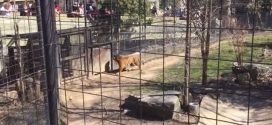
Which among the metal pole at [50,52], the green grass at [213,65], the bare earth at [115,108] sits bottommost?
the bare earth at [115,108]

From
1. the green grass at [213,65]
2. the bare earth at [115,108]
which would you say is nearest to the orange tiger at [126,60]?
the green grass at [213,65]

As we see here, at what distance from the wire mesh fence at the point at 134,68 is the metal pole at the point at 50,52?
0.09 m

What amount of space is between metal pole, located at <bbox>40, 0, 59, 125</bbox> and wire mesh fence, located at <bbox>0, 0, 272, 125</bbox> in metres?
0.09

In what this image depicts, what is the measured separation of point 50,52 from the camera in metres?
3.27

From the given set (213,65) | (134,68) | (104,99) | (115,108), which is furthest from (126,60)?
(115,108)

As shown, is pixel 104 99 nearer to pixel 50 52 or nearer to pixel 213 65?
pixel 213 65

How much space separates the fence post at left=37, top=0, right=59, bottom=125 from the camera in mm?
3227

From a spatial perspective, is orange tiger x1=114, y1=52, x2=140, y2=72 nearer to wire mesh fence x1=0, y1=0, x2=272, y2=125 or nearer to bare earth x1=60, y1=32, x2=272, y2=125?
wire mesh fence x1=0, y1=0, x2=272, y2=125

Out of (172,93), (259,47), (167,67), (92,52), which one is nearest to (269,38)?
(259,47)

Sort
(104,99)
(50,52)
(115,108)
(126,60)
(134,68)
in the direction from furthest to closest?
(134,68) < (126,60) < (104,99) < (115,108) < (50,52)

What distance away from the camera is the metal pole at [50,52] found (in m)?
3.23

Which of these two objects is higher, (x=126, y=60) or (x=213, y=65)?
(x=126, y=60)

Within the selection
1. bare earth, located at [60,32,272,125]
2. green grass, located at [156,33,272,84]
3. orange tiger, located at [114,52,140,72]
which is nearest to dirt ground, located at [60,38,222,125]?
bare earth, located at [60,32,272,125]

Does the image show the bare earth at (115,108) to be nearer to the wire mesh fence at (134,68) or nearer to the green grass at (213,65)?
the wire mesh fence at (134,68)
